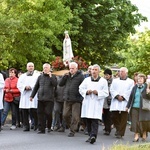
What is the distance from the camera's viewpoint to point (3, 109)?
56.7ft

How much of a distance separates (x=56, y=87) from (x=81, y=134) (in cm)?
156

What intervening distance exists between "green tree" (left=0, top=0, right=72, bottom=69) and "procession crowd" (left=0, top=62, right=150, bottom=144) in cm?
677

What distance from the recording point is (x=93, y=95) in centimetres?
1415

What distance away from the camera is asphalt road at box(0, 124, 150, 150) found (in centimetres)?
1252

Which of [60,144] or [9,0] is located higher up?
[9,0]

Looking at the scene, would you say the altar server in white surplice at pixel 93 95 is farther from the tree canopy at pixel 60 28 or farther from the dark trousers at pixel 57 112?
the tree canopy at pixel 60 28

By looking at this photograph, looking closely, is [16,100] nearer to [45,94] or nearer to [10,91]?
[10,91]

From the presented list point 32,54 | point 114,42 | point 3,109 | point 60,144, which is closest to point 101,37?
point 114,42

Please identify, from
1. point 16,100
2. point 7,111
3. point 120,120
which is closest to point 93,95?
point 120,120

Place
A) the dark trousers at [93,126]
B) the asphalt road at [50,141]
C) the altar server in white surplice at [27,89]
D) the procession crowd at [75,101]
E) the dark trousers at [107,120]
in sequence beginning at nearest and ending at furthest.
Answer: the asphalt road at [50,141] → the dark trousers at [93,126] → the procession crowd at [75,101] → the altar server in white surplice at [27,89] → the dark trousers at [107,120]

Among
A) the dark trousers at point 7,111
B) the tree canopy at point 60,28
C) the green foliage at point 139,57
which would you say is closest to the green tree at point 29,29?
the tree canopy at point 60,28

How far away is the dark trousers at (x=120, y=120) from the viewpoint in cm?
1562

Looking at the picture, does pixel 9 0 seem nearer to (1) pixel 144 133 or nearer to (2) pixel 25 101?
(2) pixel 25 101

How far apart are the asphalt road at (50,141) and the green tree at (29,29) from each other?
8.35 m
